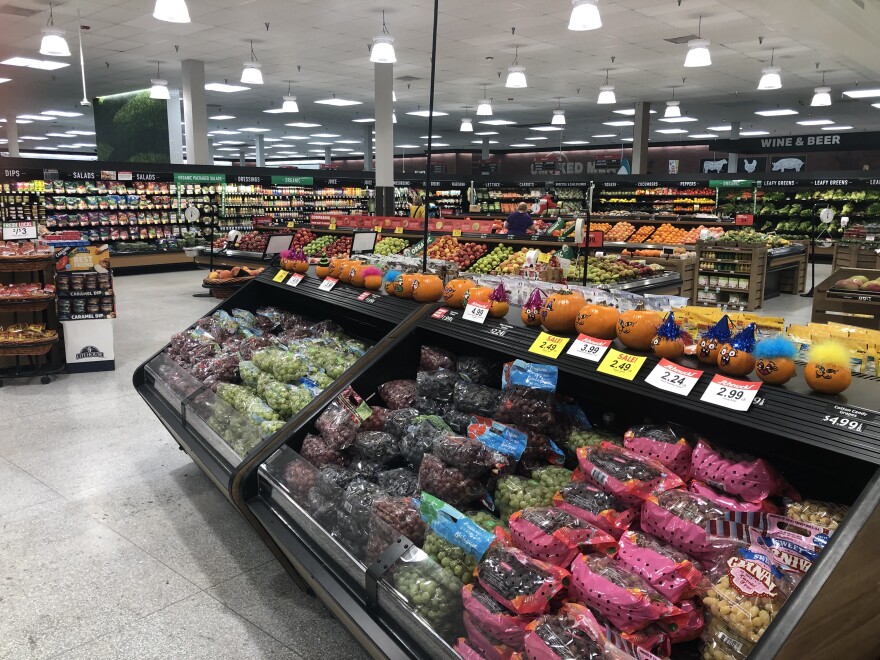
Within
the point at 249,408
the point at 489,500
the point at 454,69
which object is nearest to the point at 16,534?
the point at 249,408

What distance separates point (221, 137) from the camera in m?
27.7

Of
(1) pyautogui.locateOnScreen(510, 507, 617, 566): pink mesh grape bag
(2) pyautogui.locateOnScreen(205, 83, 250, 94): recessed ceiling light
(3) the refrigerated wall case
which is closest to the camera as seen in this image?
(3) the refrigerated wall case

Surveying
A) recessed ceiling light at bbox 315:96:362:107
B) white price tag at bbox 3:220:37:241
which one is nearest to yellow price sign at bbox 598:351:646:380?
white price tag at bbox 3:220:37:241

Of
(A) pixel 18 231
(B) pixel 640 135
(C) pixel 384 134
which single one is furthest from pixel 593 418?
(B) pixel 640 135

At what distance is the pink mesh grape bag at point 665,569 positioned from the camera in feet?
5.17

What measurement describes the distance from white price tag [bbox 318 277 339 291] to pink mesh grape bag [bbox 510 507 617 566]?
2.08 m

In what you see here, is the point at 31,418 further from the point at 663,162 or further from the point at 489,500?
the point at 663,162

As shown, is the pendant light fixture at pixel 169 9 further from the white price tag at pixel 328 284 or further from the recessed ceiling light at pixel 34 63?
the recessed ceiling light at pixel 34 63

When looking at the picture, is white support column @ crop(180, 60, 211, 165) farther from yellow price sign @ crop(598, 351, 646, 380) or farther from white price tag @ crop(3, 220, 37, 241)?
yellow price sign @ crop(598, 351, 646, 380)

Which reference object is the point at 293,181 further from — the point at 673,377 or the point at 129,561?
the point at 673,377

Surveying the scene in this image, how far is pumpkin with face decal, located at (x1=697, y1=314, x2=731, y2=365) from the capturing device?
1.85 m

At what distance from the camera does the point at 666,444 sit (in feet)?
6.49

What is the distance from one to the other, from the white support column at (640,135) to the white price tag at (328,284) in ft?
54.1

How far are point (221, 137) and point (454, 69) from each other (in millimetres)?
17561
